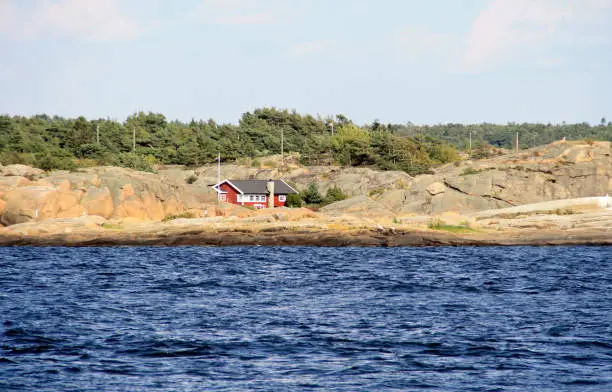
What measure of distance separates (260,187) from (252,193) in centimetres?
118

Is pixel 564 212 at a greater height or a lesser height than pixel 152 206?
lesser

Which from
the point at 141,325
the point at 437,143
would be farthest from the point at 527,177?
the point at 141,325

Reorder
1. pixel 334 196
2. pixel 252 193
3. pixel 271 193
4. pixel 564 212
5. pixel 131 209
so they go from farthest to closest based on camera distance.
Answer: pixel 252 193
pixel 334 196
pixel 271 193
pixel 564 212
pixel 131 209

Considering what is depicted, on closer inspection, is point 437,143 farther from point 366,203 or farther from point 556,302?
point 556,302

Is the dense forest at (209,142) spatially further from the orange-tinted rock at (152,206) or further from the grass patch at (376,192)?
the orange-tinted rock at (152,206)

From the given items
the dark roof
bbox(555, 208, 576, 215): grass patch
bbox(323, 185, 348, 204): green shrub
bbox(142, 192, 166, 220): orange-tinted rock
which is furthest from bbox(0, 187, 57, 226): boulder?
bbox(555, 208, 576, 215): grass patch

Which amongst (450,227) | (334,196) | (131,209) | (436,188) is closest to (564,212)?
(450,227)

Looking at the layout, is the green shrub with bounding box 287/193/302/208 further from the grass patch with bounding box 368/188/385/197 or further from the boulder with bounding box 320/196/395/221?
the grass patch with bounding box 368/188/385/197

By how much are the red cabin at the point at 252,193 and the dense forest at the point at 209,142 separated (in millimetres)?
12830

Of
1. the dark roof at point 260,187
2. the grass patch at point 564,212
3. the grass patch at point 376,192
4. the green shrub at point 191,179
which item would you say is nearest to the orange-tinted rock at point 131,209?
the dark roof at point 260,187

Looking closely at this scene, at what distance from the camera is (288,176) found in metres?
90.8

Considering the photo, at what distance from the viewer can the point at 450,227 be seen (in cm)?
5825

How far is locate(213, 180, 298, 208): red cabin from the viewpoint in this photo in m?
81.1

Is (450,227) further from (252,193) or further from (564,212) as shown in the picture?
(252,193)
